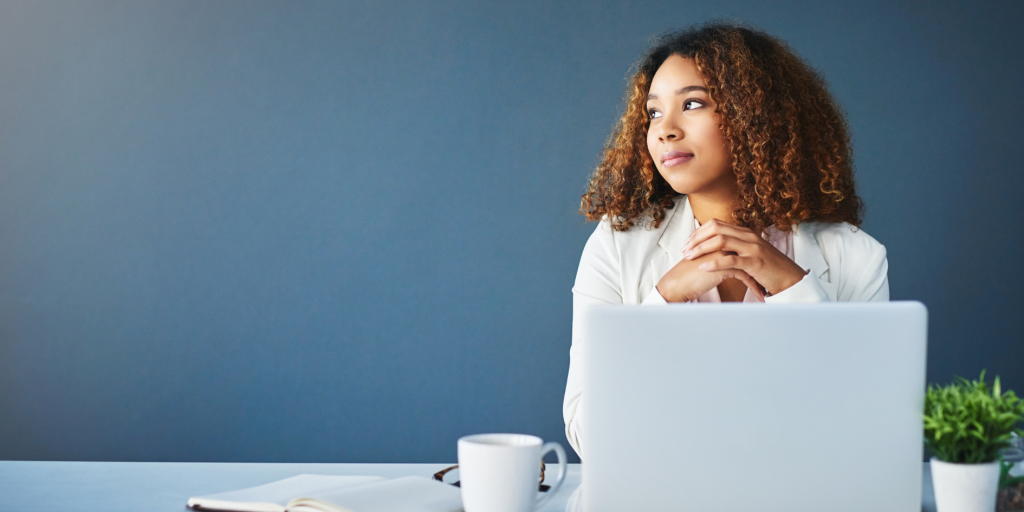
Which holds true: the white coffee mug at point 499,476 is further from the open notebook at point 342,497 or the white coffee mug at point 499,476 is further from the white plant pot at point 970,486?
the white plant pot at point 970,486

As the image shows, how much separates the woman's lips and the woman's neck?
14cm

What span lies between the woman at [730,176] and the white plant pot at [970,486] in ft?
2.64

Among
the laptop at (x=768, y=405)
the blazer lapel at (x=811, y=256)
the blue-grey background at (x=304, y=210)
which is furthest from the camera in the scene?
the blue-grey background at (x=304, y=210)

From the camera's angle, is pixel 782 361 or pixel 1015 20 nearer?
pixel 782 361

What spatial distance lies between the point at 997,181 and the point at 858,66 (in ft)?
2.11

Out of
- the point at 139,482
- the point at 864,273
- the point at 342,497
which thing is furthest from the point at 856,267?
the point at 139,482

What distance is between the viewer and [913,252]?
2672 millimetres

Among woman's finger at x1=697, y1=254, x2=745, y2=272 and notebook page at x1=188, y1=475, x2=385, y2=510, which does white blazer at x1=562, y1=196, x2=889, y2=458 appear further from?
notebook page at x1=188, y1=475, x2=385, y2=510

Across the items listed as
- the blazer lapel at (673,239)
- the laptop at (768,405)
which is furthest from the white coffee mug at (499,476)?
the blazer lapel at (673,239)

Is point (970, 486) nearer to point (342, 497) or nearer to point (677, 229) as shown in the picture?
point (342, 497)

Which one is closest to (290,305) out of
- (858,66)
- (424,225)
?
(424,225)

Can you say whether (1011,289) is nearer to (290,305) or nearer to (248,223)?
(290,305)

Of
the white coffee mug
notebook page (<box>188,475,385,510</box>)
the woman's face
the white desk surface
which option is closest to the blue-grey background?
the woman's face

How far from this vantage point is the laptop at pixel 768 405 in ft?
2.15
